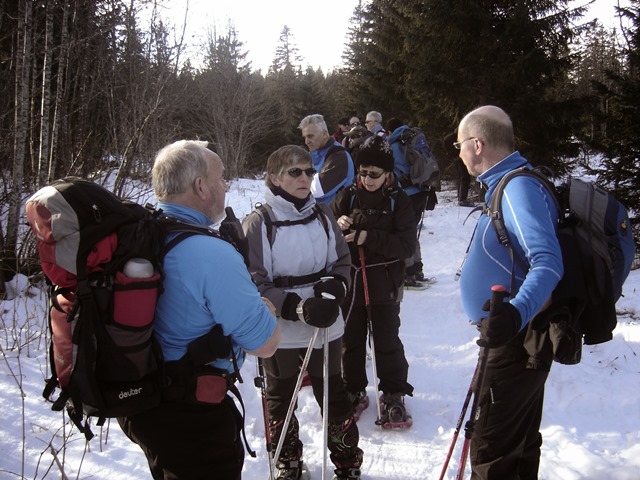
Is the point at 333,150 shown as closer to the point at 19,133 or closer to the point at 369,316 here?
the point at 369,316

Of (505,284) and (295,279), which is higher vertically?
(505,284)

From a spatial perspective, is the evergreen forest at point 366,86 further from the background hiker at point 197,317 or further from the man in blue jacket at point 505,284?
the man in blue jacket at point 505,284

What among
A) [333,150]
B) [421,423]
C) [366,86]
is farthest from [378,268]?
[366,86]

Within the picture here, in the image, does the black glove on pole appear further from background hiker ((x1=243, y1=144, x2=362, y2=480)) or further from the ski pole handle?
background hiker ((x1=243, y1=144, x2=362, y2=480))

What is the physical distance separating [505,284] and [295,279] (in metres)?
1.24

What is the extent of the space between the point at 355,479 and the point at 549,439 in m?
1.51

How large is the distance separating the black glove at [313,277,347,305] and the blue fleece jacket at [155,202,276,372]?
93 cm

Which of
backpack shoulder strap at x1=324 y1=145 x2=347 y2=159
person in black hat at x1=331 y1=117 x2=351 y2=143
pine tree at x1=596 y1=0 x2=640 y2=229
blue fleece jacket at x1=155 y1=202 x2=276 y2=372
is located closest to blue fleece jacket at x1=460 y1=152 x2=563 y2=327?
blue fleece jacket at x1=155 y1=202 x2=276 y2=372

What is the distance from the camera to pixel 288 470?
2891 millimetres

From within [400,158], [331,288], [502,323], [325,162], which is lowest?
[331,288]

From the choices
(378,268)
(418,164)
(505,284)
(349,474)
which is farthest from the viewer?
(418,164)

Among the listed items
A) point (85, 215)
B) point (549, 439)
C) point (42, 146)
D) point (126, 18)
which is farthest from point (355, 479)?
point (126, 18)

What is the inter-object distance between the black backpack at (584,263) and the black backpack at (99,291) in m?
1.55

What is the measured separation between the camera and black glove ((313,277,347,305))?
2725 mm
